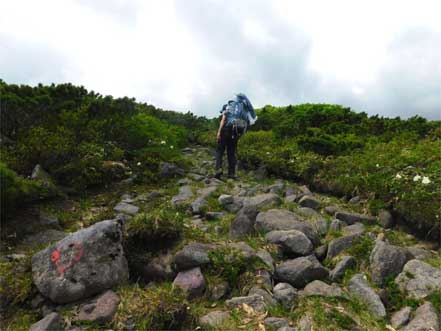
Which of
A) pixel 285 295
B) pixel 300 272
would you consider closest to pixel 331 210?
pixel 300 272

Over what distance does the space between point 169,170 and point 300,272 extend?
5724 millimetres

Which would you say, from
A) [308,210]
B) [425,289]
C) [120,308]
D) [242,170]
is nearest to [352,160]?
[308,210]

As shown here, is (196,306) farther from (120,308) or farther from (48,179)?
(48,179)

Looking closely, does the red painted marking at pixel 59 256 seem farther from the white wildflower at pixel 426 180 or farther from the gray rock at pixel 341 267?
the white wildflower at pixel 426 180

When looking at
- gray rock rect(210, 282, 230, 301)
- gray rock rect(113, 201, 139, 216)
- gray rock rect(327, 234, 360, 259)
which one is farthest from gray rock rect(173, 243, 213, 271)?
gray rock rect(113, 201, 139, 216)

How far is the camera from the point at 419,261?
4.17 meters

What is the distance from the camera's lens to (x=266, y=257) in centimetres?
441

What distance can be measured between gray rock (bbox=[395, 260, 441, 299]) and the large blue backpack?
6.41 metres

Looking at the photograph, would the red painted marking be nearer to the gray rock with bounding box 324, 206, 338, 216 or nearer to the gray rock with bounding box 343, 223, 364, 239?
the gray rock with bounding box 343, 223, 364, 239

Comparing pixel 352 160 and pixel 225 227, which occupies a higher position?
pixel 352 160

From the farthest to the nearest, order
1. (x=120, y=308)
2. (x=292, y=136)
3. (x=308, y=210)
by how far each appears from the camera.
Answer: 1. (x=292, y=136)
2. (x=308, y=210)
3. (x=120, y=308)

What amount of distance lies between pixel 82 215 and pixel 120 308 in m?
3.29

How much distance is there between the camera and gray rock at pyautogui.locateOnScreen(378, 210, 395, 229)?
5.72 meters

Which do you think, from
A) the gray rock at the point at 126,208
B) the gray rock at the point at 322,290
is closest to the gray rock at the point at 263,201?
the gray rock at the point at 126,208
